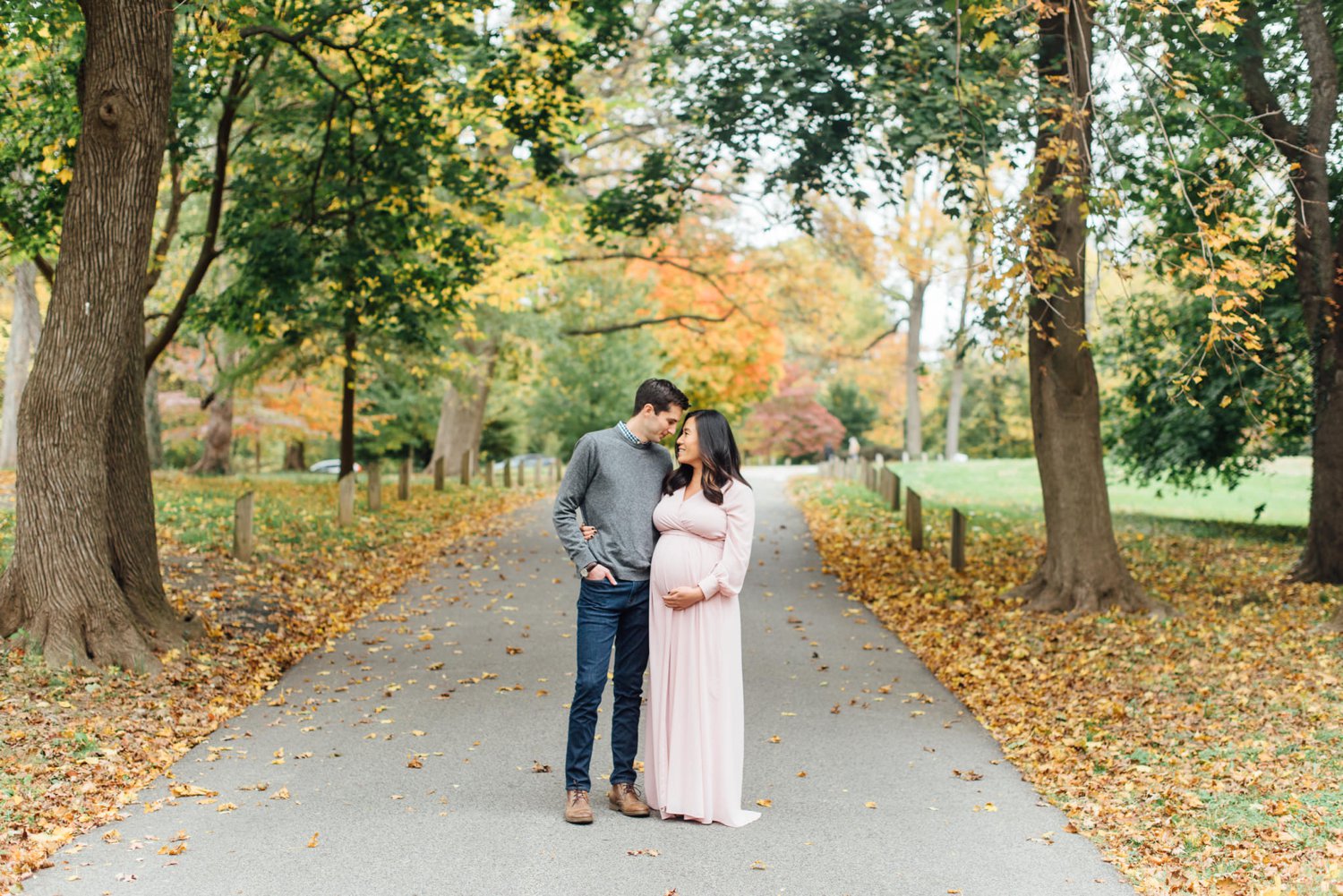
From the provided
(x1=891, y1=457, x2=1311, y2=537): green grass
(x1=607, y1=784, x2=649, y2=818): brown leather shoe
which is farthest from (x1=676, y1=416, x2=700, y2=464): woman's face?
(x1=891, y1=457, x2=1311, y2=537): green grass

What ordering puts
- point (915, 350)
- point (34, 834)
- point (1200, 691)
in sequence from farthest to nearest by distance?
point (915, 350) < point (1200, 691) < point (34, 834)

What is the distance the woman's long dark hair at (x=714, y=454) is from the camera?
625cm

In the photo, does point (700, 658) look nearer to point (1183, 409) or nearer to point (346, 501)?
point (346, 501)

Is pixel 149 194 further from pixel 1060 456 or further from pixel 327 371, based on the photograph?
pixel 327 371

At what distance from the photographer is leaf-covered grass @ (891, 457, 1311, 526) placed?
1069 inches

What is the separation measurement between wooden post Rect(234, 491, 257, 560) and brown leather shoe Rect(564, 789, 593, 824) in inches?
358

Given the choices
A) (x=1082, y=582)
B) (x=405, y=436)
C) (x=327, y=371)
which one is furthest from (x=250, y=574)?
(x=405, y=436)

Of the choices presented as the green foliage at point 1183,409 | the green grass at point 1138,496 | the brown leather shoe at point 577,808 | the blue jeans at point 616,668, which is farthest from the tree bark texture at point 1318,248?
the brown leather shoe at point 577,808

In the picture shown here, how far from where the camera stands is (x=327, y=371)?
2878cm

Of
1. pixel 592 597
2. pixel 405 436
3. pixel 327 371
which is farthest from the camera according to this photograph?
pixel 405 436

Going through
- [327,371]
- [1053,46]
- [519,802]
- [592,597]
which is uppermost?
[1053,46]

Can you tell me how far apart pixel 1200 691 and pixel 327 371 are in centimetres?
2287

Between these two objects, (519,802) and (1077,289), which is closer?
(519,802)

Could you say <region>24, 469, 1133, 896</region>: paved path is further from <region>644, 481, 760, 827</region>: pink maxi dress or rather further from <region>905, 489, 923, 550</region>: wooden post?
<region>905, 489, 923, 550</region>: wooden post
